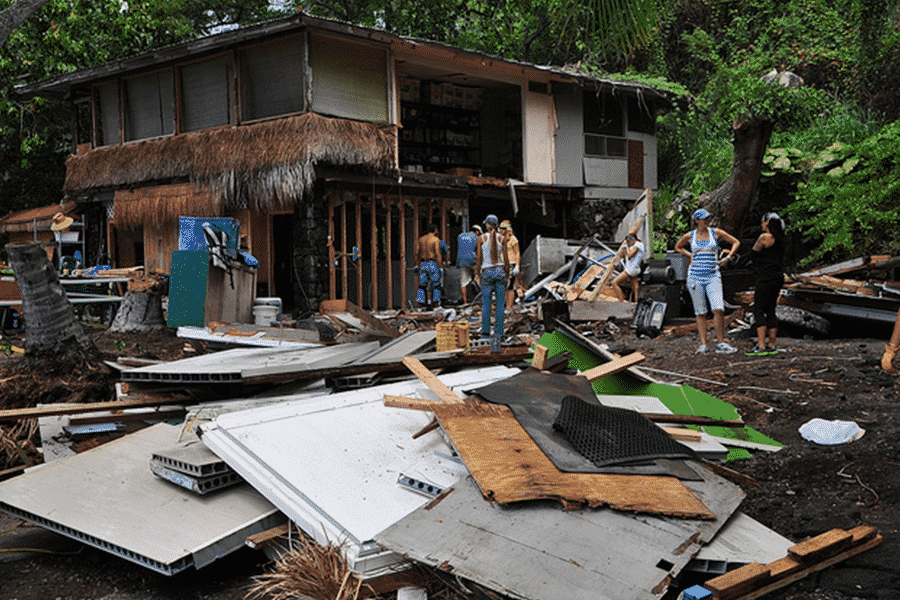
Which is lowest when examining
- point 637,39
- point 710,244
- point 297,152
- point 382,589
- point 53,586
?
point 53,586

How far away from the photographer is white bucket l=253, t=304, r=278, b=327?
1103cm

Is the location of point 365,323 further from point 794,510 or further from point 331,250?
point 331,250

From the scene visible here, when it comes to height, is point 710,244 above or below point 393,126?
below

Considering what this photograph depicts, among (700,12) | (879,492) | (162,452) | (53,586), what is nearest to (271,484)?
(162,452)

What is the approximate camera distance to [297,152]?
45.1 feet

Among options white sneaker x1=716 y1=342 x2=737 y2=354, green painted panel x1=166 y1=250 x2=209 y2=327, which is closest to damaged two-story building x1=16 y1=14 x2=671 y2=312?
green painted panel x1=166 y1=250 x2=209 y2=327

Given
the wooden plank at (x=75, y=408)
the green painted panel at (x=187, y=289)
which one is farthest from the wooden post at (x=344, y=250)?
the wooden plank at (x=75, y=408)

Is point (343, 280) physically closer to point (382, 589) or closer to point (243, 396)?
point (243, 396)

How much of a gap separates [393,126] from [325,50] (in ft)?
6.53

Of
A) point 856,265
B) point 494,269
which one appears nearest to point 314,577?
point 494,269

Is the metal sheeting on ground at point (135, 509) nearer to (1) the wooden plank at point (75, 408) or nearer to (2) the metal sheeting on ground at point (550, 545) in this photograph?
(1) the wooden plank at point (75, 408)

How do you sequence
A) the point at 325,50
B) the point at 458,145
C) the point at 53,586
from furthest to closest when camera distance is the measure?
the point at 458,145, the point at 325,50, the point at 53,586

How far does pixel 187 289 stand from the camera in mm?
10383

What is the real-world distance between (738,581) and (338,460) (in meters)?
2.08
